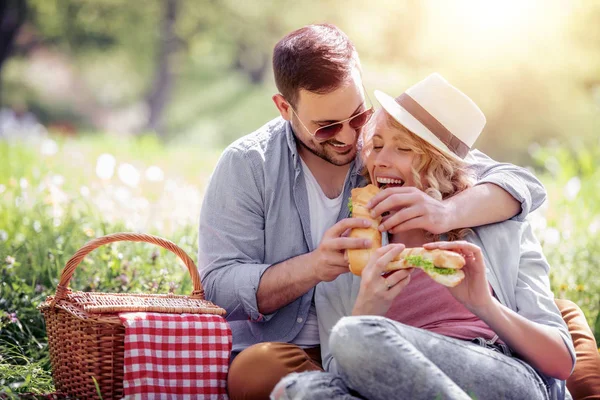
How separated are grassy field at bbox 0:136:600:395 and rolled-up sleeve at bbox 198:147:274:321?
33.6 inches

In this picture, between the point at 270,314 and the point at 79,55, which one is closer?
the point at 270,314

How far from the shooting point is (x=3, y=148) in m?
9.23

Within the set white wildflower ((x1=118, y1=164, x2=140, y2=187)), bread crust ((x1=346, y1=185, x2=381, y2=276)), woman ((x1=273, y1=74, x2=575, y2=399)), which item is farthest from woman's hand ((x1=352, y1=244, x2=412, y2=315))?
white wildflower ((x1=118, y1=164, x2=140, y2=187))

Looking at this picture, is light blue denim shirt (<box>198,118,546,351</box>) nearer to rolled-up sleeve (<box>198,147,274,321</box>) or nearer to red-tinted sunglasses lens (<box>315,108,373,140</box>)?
rolled-up sleeve (<box>198,147,274,321</box>)

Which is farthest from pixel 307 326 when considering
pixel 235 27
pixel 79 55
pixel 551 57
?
pixel 79 55

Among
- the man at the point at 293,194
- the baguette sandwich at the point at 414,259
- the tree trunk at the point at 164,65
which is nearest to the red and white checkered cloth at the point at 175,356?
the man at the point at 293,194

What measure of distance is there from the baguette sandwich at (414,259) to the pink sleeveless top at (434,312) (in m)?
0.30

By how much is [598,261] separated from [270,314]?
132 inches

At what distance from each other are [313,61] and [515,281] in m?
1.35

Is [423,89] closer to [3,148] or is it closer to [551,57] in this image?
[3,148]

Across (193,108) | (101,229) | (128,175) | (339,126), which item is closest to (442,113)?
(339,126)

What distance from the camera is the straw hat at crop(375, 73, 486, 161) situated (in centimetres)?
349

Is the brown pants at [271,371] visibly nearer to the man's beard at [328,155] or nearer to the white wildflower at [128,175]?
the man's beard at [328,155]

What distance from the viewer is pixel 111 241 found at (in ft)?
11.6
